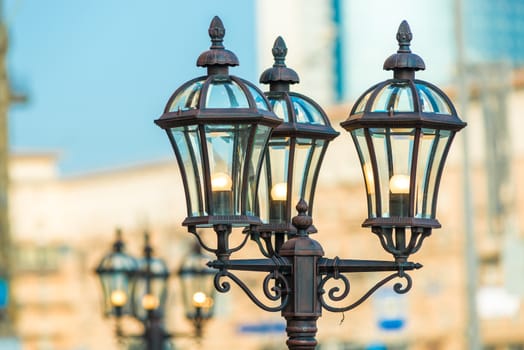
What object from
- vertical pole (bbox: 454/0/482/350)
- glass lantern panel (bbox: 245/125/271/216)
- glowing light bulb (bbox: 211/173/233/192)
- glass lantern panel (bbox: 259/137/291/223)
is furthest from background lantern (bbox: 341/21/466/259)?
vertical pole (bbox: 454/0/482/350)

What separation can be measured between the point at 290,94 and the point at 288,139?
0.74ft

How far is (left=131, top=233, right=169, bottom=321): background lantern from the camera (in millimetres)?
17641

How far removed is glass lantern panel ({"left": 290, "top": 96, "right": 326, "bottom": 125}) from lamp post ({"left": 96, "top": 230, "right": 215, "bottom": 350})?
793cm

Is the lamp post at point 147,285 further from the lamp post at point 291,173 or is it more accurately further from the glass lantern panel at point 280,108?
the lamp post at point 291,173

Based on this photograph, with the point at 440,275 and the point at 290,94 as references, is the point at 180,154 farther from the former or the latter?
the point at 440,275

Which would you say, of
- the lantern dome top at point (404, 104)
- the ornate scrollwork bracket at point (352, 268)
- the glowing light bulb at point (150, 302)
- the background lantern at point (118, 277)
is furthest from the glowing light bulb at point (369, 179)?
the background lantern at point (118, 277)

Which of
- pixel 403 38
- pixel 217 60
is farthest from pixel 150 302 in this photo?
pixel 217 60

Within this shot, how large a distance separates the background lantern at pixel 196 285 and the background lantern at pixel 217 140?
868cm

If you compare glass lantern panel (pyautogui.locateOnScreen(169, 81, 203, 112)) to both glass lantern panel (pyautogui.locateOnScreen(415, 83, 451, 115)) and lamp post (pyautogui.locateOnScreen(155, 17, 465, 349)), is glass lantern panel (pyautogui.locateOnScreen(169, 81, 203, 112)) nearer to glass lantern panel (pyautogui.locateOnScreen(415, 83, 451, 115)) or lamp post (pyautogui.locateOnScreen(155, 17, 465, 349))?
lamp post (pyautogui.locateOnScreen(155, 17, 465, 349))

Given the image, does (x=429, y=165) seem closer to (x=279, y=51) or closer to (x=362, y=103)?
(x=362, y=103)

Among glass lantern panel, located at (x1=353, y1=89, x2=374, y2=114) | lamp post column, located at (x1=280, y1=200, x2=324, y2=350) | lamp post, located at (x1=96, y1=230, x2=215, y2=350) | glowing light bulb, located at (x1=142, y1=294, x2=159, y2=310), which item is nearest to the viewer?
lamp post column, located at (x1=280, y1=200, x2=324, y2=350)

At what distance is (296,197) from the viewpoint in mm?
9469

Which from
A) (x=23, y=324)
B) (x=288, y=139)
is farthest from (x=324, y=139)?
(x=23, y=324)

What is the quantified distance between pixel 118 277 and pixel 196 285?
0.73m
